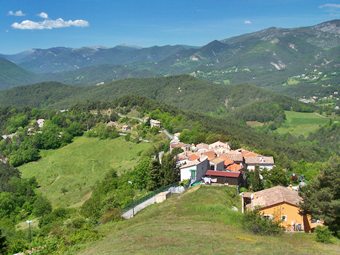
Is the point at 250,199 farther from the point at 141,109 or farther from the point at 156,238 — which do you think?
the point at 141,109

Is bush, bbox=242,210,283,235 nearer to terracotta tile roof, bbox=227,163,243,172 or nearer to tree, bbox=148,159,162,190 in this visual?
terracotta tile roof, bbox=227,163,243,172

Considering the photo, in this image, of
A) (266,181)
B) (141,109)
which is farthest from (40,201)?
(141,109)

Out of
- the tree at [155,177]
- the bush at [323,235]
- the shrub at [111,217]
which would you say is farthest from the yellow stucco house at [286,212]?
the tree at [155,177]

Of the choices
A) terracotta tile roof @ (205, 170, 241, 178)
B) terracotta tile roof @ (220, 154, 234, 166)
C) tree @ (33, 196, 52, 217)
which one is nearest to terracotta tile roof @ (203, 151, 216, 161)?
terracotta tile roof @ (220, 154, 234, 166)

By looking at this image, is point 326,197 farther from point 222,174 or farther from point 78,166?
point 78,166

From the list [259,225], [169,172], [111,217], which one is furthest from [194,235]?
[169,172]

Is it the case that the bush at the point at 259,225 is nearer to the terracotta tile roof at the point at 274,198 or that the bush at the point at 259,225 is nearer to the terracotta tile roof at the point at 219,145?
the terracotta tile roof at the point at 274,198
